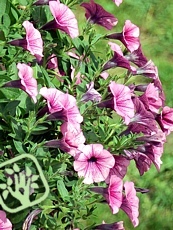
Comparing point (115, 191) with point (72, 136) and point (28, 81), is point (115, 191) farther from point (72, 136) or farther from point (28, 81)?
point (28, 81)

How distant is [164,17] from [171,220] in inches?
55.4

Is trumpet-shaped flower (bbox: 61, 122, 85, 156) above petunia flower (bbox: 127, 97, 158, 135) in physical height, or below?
Answer: above

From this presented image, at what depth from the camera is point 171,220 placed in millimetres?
2754

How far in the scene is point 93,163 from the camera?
147 cm

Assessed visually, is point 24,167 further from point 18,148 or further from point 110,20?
point 110,20

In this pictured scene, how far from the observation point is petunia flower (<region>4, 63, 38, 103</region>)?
136cm

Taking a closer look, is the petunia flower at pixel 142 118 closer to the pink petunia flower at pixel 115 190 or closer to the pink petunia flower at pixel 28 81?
the pink petunia flower at pixel 115 190

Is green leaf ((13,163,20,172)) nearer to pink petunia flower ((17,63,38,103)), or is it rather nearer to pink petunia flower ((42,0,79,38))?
pink petunia flower ((17,63,38,103))

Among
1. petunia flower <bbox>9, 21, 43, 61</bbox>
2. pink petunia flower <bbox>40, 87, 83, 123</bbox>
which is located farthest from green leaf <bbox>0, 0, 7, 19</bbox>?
pink petunia flower <bbox>40, 87, 83, 123</bbox>

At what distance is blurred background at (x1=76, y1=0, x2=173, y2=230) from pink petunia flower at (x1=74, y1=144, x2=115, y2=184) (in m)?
1.10

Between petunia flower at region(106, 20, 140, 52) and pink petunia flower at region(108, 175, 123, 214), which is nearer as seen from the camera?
pink petunia flower at region(108, 175, 123, 214)

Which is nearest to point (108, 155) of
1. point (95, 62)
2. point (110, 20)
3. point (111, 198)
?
point (111, 198)

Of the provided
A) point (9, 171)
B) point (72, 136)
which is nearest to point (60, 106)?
point (72, 136)

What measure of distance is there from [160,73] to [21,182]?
206 cm
